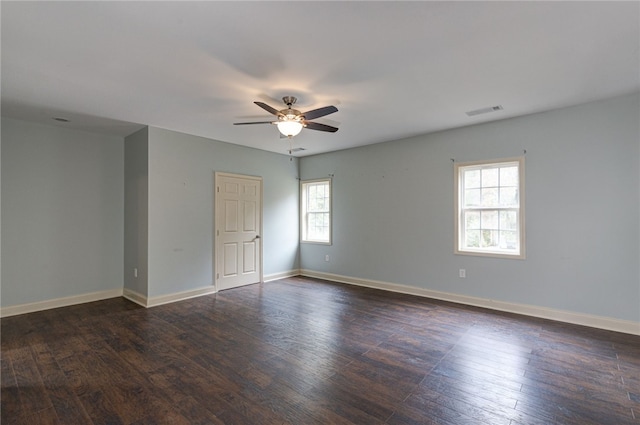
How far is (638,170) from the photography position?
3326 mm

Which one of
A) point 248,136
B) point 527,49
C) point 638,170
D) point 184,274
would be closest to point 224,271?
point 184,274

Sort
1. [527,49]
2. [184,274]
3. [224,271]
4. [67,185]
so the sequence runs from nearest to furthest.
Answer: [527,49]
[67,185]
[184,274]
[224,271]

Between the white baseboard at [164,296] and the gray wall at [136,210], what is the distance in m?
0.08

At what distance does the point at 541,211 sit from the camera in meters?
3.90

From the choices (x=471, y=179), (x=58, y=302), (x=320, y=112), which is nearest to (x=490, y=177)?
(x=471, y=179)

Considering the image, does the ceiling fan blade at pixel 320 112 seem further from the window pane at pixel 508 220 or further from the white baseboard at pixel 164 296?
the white baseboard at pixel 164 296

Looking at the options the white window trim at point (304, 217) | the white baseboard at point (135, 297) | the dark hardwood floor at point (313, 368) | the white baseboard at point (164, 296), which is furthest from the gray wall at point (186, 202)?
the white window trim at point (304, 217)

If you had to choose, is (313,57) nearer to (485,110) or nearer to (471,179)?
(485,110)

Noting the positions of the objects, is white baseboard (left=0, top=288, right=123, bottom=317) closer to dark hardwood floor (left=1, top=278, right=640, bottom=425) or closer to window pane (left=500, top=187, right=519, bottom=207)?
dark hardwood floor (left=1, top=278, right=640, bottom=425)

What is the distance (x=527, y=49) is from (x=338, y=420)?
124 inches

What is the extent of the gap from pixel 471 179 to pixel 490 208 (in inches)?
20.7

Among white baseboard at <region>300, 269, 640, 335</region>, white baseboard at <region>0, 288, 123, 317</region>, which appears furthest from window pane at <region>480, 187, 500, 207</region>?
white baseboard at <region>0, 288, 123, 317</region>

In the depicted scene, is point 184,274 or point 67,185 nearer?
point 67,185

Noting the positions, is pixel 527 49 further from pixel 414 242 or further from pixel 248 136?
pixel 248 136
